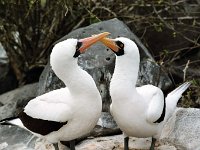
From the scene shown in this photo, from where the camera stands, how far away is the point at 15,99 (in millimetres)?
6824

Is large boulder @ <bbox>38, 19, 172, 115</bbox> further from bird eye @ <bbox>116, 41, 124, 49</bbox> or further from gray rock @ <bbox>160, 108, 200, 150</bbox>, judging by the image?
bird eye @ <bbox>116, 41, 124, 49</bbox>

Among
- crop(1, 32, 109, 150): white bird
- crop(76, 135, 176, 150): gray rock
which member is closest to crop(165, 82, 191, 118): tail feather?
crop(76, 135, 176, 150): gray rock

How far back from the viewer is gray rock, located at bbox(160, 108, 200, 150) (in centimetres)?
518

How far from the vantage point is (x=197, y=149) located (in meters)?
5.03

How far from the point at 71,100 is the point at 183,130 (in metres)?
1.22

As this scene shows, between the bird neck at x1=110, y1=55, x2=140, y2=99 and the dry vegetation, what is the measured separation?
2.13m

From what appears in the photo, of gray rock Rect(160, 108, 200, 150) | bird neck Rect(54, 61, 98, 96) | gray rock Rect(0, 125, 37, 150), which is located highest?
bird neck Rect(54, 61, 98, 96)

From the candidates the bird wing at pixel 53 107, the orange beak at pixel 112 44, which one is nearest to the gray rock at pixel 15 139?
the bird wing at pixel 53 107

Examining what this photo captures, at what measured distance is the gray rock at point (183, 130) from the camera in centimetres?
518

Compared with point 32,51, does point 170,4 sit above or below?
above

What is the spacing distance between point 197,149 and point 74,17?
9.46ft

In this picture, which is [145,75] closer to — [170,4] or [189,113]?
[189,113]

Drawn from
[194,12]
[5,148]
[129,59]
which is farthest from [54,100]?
[194,12]

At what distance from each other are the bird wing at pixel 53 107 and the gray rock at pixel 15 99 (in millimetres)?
1556
